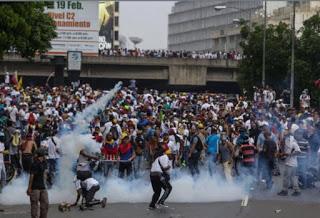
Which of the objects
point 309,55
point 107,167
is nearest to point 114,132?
point 107,167

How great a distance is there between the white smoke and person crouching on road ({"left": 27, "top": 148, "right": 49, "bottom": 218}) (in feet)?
10.8

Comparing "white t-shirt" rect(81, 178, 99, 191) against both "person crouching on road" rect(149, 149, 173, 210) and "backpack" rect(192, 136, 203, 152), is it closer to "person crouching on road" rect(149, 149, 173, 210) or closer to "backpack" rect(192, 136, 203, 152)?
"person crouching on road" rect(149, 149, 173, 210)

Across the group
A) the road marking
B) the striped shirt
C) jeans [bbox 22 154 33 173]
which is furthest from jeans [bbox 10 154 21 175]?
the road marking

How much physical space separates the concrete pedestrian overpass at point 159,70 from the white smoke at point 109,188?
50.6 metres

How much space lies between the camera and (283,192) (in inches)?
819

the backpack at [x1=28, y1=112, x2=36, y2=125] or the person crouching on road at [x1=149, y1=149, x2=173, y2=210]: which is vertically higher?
the backpack at [x1=28, y1=112, x2=36, y2=125]

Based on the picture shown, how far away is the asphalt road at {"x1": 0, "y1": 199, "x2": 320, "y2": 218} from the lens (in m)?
17.6

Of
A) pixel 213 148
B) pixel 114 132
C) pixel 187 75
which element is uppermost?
pixel 187 75

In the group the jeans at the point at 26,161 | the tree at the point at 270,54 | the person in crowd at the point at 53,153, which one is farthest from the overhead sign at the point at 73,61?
the jeans at the point at 26,161

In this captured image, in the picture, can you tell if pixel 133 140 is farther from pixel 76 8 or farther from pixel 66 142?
pixel 76 8

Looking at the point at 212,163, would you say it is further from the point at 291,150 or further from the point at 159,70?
the point at 159,70

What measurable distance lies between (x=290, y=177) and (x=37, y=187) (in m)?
7.10

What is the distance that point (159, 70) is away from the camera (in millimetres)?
74875

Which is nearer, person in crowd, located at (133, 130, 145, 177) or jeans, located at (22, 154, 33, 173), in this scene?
jeans, located at (22, 154, 33, 173)
